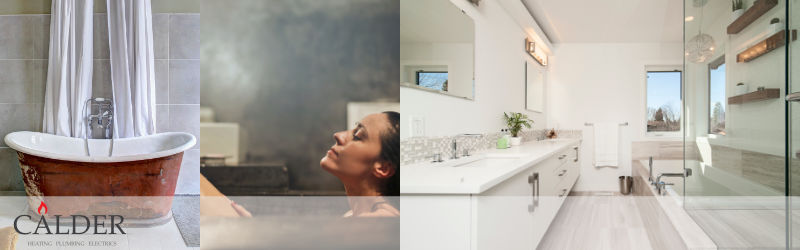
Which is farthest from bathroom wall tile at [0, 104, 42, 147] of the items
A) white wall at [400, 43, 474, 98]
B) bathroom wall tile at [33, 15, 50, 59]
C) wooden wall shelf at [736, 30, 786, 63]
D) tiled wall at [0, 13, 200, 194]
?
wooden wall shelf at [736, 30, 786, 63]

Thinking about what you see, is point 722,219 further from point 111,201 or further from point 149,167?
point 111,201

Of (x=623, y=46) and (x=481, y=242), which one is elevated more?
(x=623, y=46)

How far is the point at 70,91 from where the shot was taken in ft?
5.55

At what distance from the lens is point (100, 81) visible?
1.82 metres

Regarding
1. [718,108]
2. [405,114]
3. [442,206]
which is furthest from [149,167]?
[718,108]

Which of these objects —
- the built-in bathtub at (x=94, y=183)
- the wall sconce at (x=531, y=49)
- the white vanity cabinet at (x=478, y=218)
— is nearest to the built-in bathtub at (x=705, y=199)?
the white vanity cabinet at (x=478, y=218)

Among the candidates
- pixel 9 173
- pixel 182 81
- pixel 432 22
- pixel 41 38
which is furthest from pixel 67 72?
pixel 432 22

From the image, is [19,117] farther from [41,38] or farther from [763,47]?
[763,47]

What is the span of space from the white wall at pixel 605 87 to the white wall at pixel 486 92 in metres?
0.26

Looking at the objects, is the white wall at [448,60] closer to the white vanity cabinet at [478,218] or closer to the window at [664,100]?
the white vanity cabinet at [478,218]

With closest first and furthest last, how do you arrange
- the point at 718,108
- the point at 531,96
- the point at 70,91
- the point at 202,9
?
the point at 202,9, the point at 718,108, the point at 70,91, the point at 531,96

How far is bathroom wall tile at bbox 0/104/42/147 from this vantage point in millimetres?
1796

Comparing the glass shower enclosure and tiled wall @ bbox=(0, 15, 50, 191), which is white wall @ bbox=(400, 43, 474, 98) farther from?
tiled wall @ bbox=(0, 15, 50, 191)

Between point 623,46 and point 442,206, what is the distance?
0.86 m
